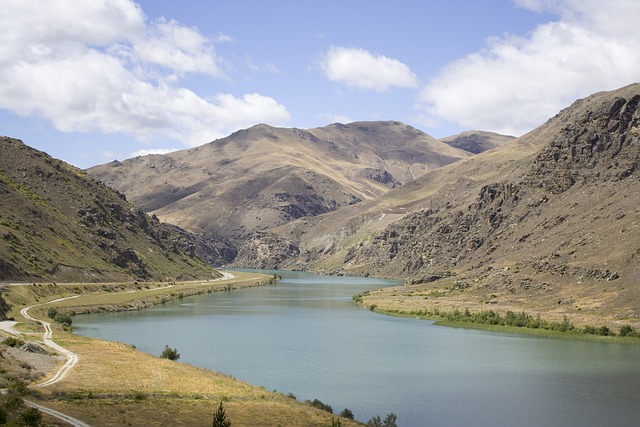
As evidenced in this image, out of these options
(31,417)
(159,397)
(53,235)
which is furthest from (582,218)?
(31,417)

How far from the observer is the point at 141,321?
11250 centimetres

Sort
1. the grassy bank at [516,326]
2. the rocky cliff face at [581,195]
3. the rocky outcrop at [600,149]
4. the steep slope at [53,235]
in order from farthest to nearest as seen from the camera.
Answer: the rocky outcrop at [600,149]
the rocky cliff face at [581,195]
the steep slope at [53,235]
the grassy bank at [516,326]

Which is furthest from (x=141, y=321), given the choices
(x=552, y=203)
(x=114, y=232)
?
(x=552, y=203)

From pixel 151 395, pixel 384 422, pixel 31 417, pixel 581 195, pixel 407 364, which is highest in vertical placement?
pixel 581 195

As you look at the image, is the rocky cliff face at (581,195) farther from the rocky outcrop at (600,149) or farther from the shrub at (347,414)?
the shrub at (347,414)

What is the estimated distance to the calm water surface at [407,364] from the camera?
5284 centimetres

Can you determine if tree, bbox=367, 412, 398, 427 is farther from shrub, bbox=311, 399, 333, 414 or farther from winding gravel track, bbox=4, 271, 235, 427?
winding gravel track, bbox=4, 271, 235, 427

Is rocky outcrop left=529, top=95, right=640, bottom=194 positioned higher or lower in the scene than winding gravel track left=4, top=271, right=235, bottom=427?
higher

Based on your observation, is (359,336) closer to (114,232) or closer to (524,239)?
(524,239)

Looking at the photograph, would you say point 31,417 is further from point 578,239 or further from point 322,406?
point 578,239

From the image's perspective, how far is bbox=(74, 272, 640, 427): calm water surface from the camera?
2080 inches

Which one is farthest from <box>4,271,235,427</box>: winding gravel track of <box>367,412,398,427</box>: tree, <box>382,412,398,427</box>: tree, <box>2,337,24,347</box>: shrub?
→ <box>382,412,398,427</box>: tree

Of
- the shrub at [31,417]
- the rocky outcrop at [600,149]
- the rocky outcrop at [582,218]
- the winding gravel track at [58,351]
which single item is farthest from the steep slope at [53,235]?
the rocky outcrop at [600,149]

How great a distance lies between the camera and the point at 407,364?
239 feet
